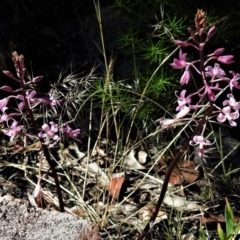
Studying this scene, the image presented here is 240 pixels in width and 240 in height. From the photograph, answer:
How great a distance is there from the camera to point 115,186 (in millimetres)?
2834

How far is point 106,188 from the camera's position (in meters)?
2.79

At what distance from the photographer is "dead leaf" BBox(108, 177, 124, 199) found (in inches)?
110

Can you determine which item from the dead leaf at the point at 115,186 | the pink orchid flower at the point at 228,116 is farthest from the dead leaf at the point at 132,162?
the pink orchid flower at the point at 228,116

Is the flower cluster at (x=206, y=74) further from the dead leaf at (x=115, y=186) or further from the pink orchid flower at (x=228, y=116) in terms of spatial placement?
the dead leaf at (x=115, y=186)

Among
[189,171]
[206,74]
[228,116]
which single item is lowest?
[189,171]

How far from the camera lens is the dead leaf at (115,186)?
280cm

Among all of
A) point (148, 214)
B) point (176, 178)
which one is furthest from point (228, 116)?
point (176, 178)

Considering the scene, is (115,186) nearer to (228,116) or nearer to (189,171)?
(189,171)

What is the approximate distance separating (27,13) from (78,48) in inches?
15.1

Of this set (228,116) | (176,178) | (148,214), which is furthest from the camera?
(176,178)

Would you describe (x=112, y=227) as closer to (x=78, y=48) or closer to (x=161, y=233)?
(x=161, y=233)

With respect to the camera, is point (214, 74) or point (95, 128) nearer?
point (214, 74)

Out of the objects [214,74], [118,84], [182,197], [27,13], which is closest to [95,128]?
[118,84]

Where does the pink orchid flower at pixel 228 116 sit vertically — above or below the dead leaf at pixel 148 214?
above
